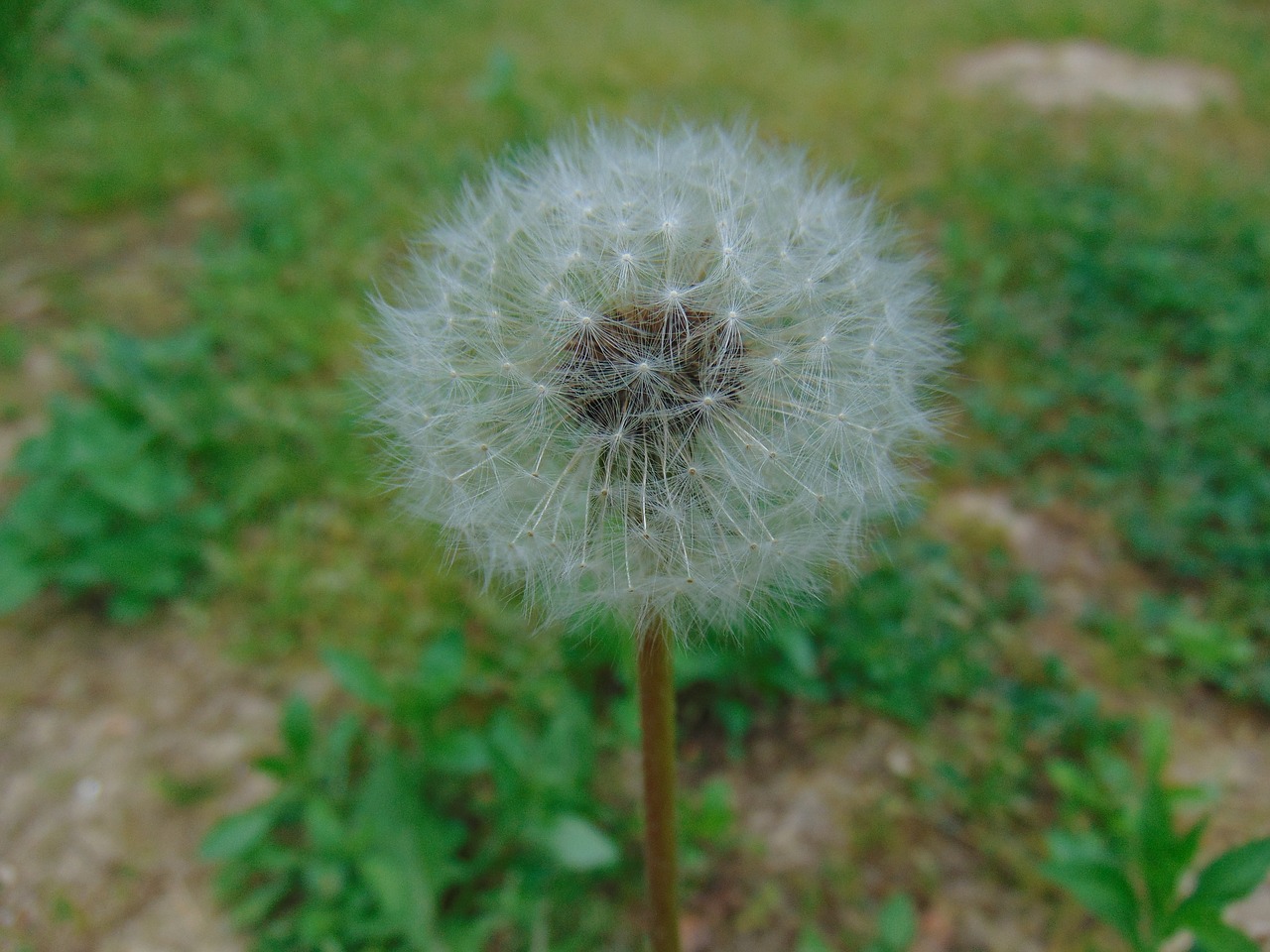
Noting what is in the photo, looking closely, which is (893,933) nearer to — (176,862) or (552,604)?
(552,604)

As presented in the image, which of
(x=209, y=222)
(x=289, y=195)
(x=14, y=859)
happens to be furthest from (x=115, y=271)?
(x=14, y=859)

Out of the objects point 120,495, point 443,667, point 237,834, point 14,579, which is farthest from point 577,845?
point 14,579

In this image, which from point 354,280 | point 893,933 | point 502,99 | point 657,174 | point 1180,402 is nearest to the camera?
point 657,174

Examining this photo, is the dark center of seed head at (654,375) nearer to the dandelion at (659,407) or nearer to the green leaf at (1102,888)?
the dandelion at (659,407)

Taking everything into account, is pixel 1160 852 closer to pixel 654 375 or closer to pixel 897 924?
pixel 897 924

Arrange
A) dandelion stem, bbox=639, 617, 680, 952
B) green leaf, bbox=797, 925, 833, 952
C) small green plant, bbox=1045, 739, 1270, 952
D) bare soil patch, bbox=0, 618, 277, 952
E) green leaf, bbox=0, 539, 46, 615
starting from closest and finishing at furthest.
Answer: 1. dandelion stem, bbox=639, 617, 680, 952
2. small green plant, bbox=1045, 739, 1270, 952
3. green leaf, bbox=797, 925, 833, 952
4. bare soil patch, bbox=0, 618, 277, 952
5. green leaf, bbox=0, 539, 46, 615

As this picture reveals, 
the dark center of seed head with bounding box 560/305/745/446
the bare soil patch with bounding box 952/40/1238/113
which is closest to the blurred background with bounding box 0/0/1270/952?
the dark center of seed head with bounding box 560/305/745/446

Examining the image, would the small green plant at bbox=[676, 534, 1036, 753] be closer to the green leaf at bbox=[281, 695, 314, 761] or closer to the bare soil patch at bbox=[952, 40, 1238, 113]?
the green leaf at bbox=[281, 695, 314, 761]
